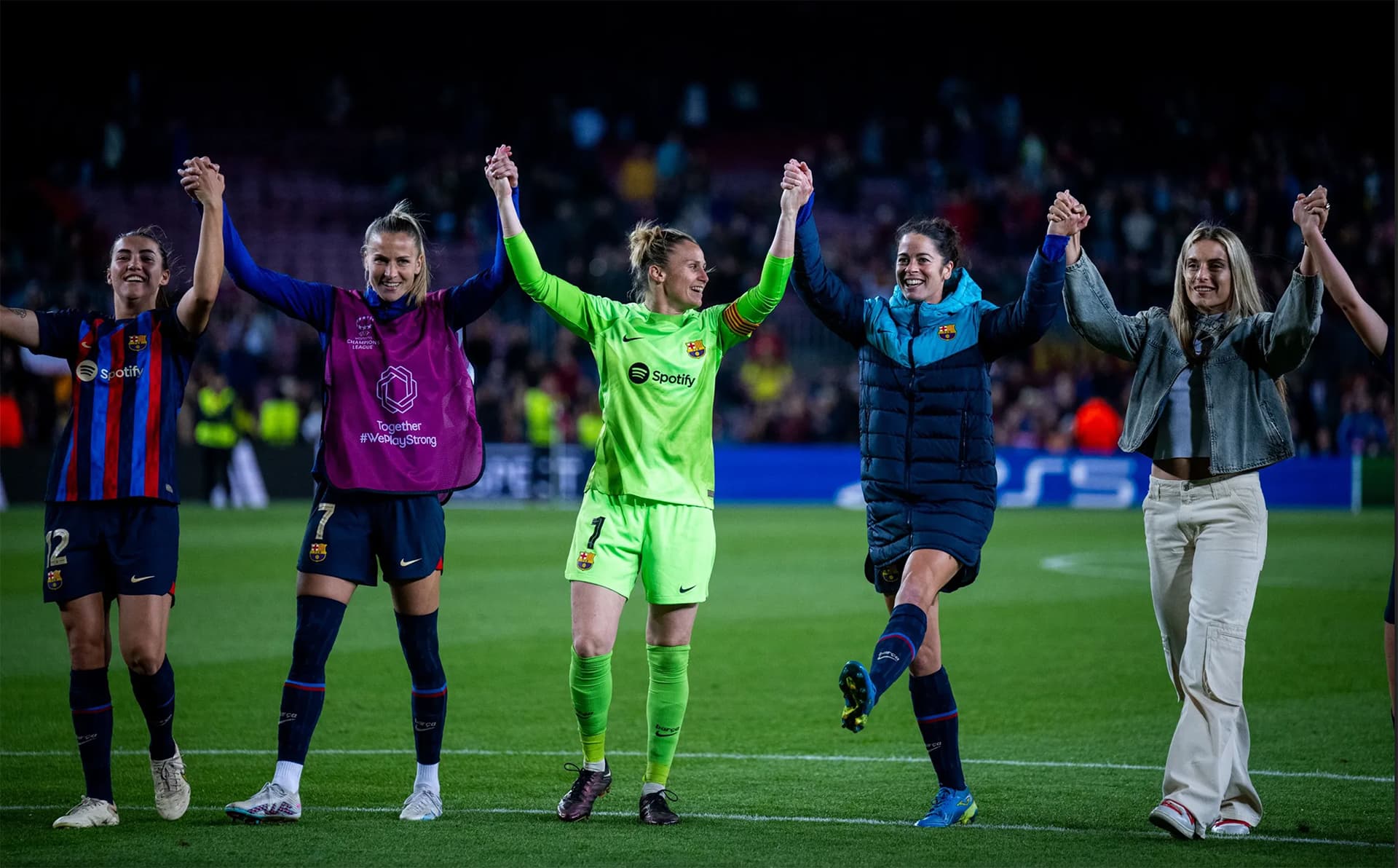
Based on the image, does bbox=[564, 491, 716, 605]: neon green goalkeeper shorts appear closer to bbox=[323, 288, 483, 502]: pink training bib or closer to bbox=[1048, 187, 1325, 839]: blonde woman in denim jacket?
bbox=[323, 288, 483, 502]: pink training bib

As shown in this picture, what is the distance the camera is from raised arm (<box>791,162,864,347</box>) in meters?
5.71

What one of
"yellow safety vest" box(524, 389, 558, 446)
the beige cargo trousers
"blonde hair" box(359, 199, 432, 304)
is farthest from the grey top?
"yellow safety vest" box(524, 389, 558, 446)

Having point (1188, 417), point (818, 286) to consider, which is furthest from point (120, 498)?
point (1188, 417)

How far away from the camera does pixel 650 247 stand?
578 cm

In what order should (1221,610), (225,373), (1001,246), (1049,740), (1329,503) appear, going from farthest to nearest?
(1001,246) → (225,373) → (1329,503) → (1049,740) → (1221,610)

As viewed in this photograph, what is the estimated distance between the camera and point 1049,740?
7.39m

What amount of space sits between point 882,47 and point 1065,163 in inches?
211

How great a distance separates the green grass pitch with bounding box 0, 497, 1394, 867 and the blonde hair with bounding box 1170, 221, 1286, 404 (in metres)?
1.78

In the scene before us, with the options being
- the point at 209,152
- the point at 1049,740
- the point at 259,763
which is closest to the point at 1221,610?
the point at 1049,740

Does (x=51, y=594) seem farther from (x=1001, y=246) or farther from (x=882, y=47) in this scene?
(x=882, y=47)

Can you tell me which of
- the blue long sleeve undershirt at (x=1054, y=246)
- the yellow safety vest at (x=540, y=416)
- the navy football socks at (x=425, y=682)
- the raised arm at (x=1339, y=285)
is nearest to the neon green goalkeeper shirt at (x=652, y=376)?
the blue long sleeve undershirt at (x=1054, y=246)

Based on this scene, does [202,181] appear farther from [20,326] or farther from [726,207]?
[726,207]

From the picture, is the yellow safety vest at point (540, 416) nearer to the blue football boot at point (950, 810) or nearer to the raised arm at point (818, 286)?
the raised arm at point (818, 286)

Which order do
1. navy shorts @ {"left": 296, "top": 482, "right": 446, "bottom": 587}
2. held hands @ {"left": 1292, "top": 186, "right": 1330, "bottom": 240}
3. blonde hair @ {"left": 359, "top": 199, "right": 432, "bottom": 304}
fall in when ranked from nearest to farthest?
held hands @ {"left": 1292, "top": 186, "right": 1330, "bottom": 240} < navy shorts @ {"left": 296, "top": 482, "right": 446, "bottom": 587} < blonde hair @ {"left": 359, "top": 199, "right": 432, "bottom": 304}
